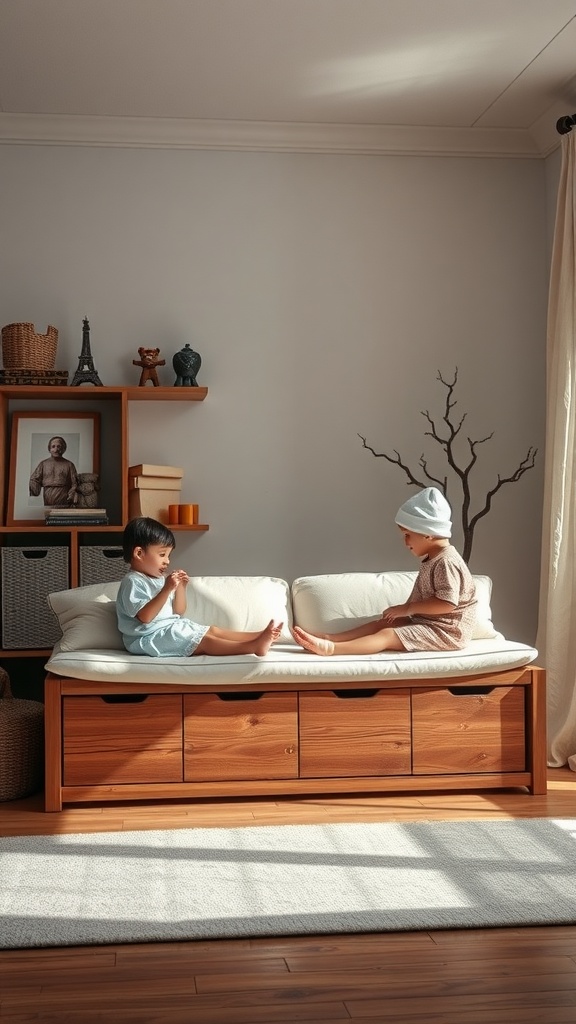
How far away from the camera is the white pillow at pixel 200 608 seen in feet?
11.5

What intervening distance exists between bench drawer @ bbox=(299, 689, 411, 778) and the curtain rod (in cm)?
231

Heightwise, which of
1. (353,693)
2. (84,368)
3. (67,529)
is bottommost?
(353,693)

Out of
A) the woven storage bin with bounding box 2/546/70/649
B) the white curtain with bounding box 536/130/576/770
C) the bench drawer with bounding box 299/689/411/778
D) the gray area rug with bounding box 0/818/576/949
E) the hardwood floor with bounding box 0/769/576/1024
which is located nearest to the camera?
the hardwood floor with bounding box 0/769/576/1024

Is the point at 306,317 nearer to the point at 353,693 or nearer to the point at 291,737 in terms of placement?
Result: the point at 353,693

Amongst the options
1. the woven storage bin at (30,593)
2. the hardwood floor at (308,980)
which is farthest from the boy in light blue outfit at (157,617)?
the hardwood floor at (308,980)

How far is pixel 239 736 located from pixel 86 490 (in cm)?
135

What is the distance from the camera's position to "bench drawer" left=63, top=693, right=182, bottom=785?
129 inches

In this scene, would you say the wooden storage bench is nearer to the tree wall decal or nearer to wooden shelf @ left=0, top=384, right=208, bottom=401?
the tree wall decal

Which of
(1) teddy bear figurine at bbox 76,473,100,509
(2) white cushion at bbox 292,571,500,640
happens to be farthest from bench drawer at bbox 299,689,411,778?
(1) teddy bear figurine at bbox 76,473,100,509

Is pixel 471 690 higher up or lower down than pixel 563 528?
lower down

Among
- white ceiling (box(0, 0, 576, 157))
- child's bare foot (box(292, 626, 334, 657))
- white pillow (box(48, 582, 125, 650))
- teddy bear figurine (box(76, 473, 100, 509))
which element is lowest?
child's bare foot (box(292, 626, 334, 657))

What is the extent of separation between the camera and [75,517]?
4102mm

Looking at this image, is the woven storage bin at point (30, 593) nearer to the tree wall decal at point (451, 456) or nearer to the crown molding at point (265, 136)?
the tree wall decal at point (451, 456)

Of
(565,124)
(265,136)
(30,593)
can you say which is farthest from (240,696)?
(565,124)
